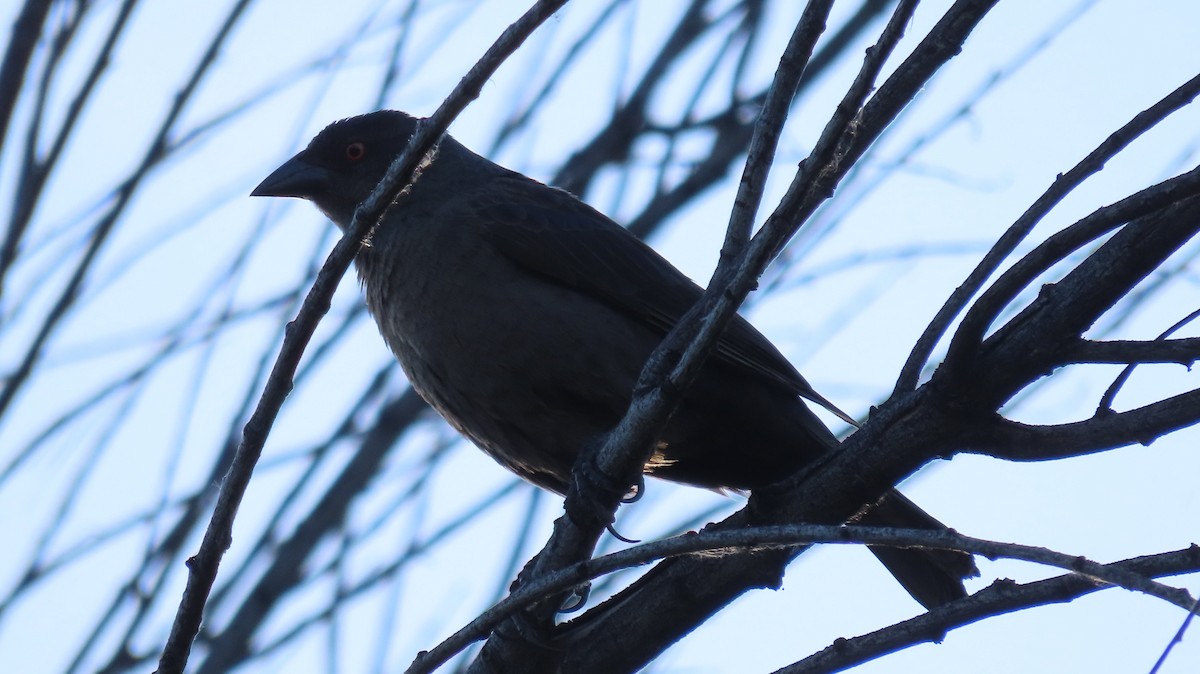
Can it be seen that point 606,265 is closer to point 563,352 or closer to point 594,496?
point 563,352

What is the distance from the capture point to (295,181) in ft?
19.2

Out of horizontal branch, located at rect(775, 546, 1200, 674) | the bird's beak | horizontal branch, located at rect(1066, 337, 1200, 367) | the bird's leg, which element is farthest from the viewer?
the bird's beak

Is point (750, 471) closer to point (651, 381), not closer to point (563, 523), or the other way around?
point (563, 523)

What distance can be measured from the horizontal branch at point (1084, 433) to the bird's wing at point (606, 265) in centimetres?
147

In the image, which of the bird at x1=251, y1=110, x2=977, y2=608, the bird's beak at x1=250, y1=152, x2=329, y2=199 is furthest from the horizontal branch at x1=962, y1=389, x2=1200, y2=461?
the bird's beak at x1=250, y1=152, x2=329, y2=199

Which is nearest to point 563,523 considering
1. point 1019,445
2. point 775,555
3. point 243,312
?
point 775,555

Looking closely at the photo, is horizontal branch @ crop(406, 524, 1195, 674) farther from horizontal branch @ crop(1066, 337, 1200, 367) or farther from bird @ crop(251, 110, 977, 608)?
bird @ crop(251, 110, 977, 608)

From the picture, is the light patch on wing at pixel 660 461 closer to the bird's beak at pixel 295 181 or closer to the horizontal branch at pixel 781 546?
the horizontal branch at pixel 781 546

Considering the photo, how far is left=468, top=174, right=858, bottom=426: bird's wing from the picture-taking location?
4.69m

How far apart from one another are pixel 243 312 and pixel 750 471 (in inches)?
86.2

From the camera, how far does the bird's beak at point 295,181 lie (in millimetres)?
5832

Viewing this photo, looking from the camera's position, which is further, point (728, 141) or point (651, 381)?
point (728, 141)

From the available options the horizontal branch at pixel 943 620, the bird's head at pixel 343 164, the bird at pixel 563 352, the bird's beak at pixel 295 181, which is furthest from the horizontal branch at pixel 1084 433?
the bird's beak at pixel 295 181

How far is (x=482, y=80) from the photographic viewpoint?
105 inches
